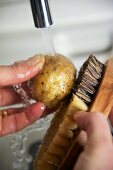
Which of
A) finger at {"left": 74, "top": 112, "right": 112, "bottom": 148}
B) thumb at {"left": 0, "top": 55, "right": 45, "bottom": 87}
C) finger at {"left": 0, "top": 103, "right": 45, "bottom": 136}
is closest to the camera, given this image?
finger at {"left": 74, "top": 112, "right": 112, "bottom": 148}

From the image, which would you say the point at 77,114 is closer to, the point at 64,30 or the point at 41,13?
the point at 41,13

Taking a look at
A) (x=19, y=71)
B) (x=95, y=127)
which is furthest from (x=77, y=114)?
(x=19, y=71)

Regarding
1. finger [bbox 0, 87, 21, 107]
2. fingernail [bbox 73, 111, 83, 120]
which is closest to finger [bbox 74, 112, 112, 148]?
fingernail [bbox 73, 111, 83, 120]

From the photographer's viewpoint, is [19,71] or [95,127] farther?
[19,71]

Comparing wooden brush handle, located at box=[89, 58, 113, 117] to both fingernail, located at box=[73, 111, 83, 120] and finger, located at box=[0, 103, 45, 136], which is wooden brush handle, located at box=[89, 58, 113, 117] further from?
finger, located at box=[0, 103, 45, 136]

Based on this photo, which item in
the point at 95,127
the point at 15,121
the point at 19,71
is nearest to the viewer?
the point at 95,127

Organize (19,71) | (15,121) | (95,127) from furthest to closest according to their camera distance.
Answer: (15,121) → (19,71) → (95,127)

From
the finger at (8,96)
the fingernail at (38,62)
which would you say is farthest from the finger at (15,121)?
the fingernail at (38,62)
